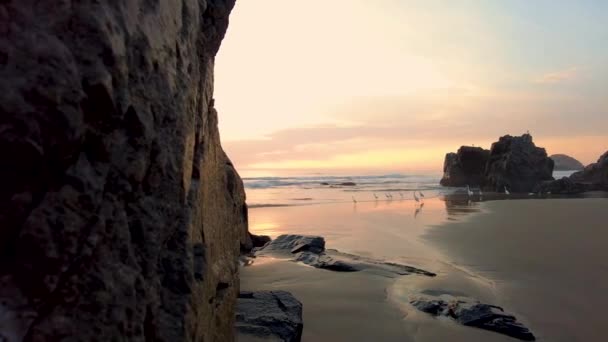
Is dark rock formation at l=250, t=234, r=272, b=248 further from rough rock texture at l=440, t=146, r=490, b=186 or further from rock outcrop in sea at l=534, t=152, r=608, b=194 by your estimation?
rough rock texture at l=440, t=146, r=490, b=186

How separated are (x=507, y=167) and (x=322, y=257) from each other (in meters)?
35.3

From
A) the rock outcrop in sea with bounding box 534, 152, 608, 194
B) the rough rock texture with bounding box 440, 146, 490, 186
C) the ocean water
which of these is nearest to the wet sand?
the ocean water

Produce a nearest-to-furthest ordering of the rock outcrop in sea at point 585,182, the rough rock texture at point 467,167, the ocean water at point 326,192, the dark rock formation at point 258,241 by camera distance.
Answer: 1. the dark rock formation at point 258,241
2. the ocean water at point 326,192
3. the rock outcrop in sea at point 585,182
4. the rough rock texture at point 467,167

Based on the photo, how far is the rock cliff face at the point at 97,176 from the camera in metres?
1.44

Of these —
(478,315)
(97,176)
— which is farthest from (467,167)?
(97,176)

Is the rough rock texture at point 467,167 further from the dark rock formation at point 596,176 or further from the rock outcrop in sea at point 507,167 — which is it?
the dark rock formation at point 596,176

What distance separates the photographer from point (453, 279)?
6977mm

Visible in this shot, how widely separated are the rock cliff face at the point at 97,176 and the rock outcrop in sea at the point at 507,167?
39346mm

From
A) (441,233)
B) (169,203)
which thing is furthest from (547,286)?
(169,203)

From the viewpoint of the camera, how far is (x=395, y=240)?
1113cm

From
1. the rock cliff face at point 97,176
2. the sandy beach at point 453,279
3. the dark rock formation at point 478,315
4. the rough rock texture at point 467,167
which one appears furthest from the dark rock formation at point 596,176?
the rock cliff face at point 97,176

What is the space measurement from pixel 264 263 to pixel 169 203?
5903mm

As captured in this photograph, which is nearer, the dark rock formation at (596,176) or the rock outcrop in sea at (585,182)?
the rock outcrop in sea at (585,182)

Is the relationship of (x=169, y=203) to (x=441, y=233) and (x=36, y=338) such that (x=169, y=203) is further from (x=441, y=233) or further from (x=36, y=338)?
(x=441, y=233)
